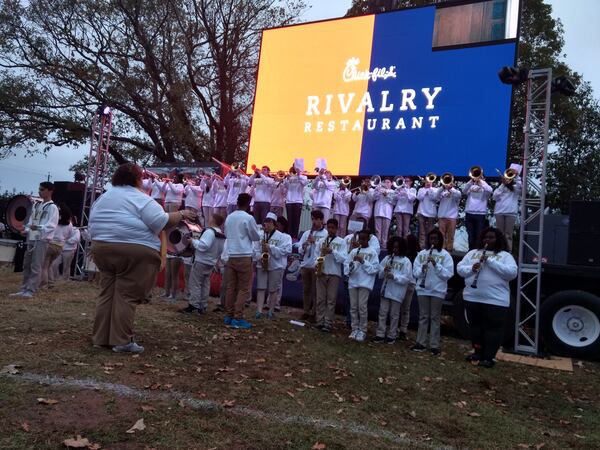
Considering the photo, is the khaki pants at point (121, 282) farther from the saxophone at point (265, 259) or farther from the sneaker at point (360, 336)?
the sneaker at point (360, 336)

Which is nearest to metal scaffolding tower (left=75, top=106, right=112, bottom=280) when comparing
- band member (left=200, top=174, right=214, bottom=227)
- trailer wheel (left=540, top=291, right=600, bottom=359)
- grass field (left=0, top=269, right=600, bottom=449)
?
band member (left=200, top=174, right=214, bottom=227)

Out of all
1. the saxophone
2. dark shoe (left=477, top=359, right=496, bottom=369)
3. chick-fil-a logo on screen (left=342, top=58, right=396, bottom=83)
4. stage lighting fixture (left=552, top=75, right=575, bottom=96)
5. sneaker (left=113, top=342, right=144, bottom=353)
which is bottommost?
dark shoe (left=477, top=359, right=496, bottom=369)

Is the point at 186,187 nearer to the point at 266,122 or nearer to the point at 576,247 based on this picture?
the point at 266,122

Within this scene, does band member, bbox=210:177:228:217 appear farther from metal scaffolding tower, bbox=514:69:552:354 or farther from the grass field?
metal scaffolding tower, bbox=514:69:552:354

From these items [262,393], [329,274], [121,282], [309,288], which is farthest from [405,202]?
[262,393]

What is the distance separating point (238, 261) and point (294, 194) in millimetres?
6162

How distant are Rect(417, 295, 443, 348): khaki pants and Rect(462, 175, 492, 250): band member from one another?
3.95 metres

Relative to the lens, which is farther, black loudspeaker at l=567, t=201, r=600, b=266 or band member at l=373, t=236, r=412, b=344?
black loudspeaker at l=567, t=201, r=600, b=266

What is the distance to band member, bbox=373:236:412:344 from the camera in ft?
26.7

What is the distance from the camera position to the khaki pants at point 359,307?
819cm

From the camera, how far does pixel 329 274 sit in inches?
338

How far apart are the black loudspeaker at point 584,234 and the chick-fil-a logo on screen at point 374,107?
486cm

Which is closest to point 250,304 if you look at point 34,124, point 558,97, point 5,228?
point 5,228

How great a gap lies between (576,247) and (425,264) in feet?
9.58
